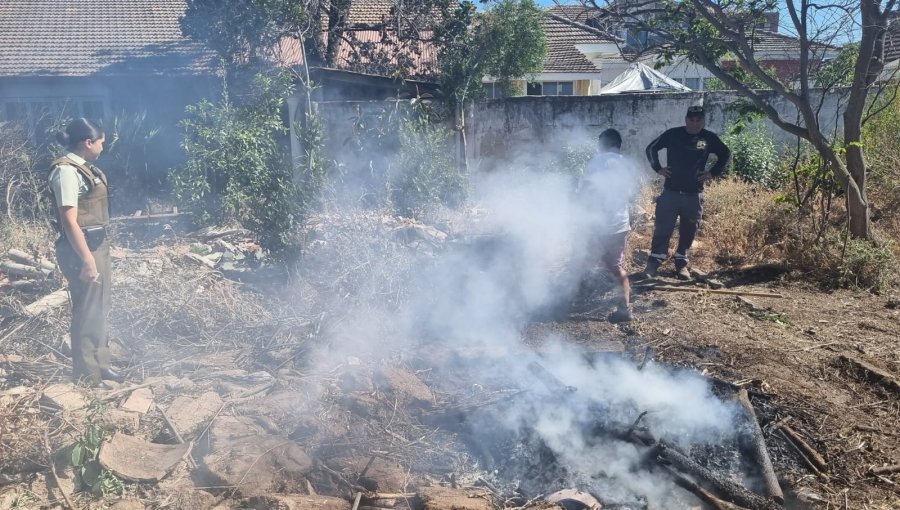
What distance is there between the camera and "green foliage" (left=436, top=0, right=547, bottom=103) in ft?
40.2

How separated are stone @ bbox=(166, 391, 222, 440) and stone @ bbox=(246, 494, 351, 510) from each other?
2.91 feet

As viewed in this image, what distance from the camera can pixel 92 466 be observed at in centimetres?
354

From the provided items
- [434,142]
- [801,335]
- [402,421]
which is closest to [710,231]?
[801,335]

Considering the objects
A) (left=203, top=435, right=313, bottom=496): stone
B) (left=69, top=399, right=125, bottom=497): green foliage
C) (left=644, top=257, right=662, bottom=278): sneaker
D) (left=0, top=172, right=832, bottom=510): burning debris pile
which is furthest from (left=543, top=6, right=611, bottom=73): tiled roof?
(left=69, top=399, right=125, bottom=497): green foliage

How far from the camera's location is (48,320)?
526cm

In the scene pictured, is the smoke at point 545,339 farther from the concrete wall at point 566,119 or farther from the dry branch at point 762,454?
the concrete wall at point 566,119

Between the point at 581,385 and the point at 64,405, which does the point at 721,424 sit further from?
the point at 64,405

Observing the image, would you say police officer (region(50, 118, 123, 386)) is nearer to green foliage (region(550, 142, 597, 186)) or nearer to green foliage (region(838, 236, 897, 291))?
green foliage (region(838, 236, 897, 291))

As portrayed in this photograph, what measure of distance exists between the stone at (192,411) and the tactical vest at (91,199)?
1380mm

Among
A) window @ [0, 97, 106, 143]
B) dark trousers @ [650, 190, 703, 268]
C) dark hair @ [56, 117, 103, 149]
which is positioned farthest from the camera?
window @ [0, 97, 106, 143]

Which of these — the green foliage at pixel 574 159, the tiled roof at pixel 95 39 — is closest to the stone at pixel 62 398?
the green foliage at pixel 574 159

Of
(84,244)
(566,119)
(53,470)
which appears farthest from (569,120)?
(53,470)

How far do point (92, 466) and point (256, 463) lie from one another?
2.98 ft

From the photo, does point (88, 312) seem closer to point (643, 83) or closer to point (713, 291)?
point (713, 291)
